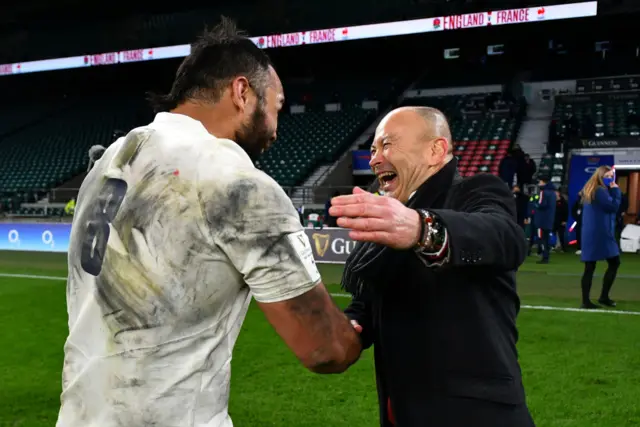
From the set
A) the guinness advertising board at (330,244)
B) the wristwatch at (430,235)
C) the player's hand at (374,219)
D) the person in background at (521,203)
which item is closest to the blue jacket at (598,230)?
the guinness advertising board at (330,244)

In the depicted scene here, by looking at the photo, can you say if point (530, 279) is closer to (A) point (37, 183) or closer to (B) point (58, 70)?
(A) point (37, 183)

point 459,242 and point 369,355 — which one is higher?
point 459,242

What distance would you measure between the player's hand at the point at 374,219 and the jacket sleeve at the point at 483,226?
0.13 metres

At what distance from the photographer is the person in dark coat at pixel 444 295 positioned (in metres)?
1.75

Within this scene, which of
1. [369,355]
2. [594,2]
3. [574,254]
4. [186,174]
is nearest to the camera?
[186,174]

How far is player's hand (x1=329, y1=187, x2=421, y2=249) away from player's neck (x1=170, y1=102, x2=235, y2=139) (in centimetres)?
37

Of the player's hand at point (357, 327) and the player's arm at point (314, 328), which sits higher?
the player's arm at point (314, 328)

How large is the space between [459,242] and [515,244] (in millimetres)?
253

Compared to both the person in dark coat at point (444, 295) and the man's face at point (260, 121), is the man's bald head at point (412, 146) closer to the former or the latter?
the person in dark coat at point (444, 295)

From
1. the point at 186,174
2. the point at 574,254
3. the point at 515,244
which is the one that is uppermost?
the point at 186,174

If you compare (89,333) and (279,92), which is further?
(279,92)

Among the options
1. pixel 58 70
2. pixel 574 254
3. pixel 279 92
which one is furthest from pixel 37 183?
pixel 279 92

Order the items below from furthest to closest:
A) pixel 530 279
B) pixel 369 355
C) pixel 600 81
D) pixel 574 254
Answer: pixel 600 81
pixel 574 254
pixel 530 279
pixel 369 355

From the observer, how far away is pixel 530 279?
11.3 m
